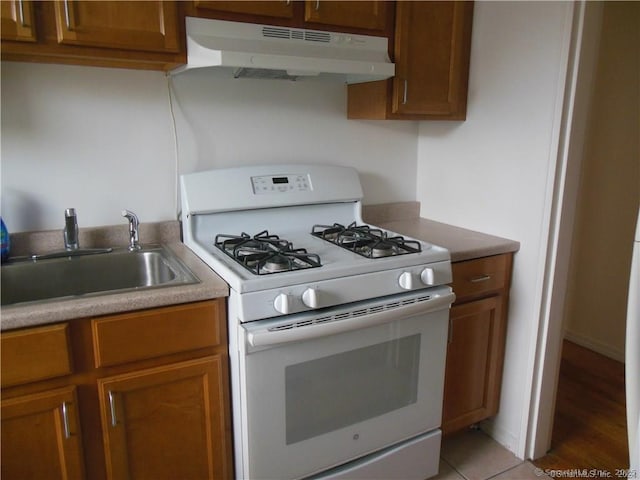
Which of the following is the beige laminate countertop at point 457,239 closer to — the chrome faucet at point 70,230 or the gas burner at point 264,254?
the gas burner at point 264,254

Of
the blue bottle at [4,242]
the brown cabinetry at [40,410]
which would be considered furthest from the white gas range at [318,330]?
the blue bottle at [4,242]

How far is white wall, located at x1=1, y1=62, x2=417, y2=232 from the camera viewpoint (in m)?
1.63

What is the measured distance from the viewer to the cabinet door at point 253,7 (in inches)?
60.0

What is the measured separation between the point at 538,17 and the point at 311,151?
98cm

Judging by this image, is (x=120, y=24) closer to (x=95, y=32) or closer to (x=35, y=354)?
(x=95, y=32)

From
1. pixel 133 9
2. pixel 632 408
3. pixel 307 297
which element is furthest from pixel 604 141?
pixel 133 9

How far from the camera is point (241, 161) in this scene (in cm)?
199

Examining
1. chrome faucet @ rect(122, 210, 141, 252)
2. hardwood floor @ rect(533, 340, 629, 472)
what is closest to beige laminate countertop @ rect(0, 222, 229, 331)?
chrome faucet @ rect(122, 210, 141, 252)

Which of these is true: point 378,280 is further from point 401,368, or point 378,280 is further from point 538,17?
point 538,17

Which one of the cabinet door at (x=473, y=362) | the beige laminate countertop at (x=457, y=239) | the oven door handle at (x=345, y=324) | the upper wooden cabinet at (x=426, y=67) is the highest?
the upper wooden cabinet at (x=426, y=67)

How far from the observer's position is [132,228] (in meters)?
1.75

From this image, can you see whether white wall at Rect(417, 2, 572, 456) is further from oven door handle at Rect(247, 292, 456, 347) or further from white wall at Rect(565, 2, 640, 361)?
white wall at Rect(565, 2, 640, 361)

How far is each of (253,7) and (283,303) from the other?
940mm

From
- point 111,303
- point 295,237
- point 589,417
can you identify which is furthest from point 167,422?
point 589,417
